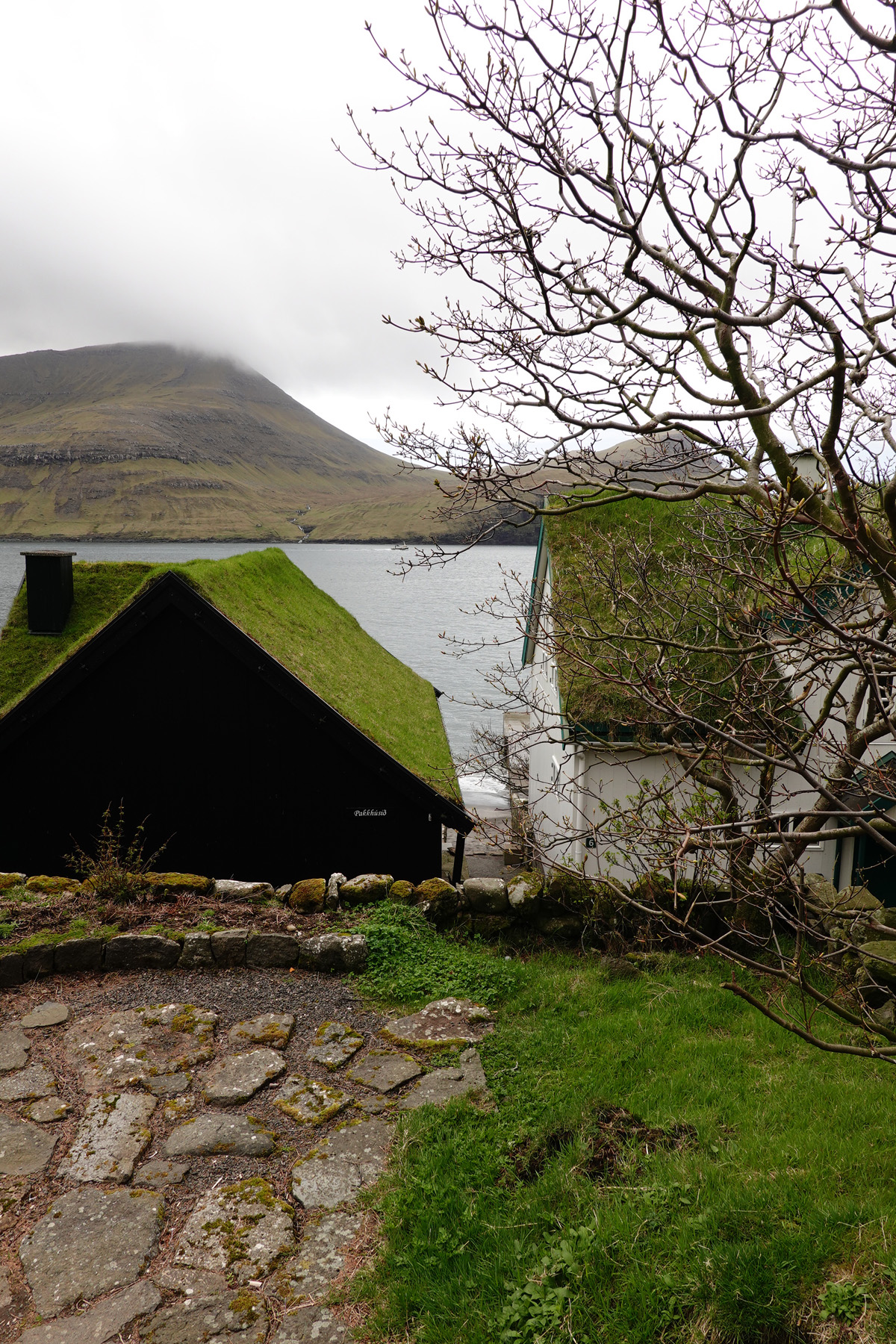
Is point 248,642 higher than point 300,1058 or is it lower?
higher

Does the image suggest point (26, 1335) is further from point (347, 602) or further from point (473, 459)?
point (347, 602)

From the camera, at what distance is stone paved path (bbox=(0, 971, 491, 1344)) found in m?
3.72

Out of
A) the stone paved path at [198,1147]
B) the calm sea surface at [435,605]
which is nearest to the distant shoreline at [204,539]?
the calm sea surface at [435,605]

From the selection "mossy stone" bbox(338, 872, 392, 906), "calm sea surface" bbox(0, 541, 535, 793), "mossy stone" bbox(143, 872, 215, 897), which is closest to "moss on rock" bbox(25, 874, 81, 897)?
"mossy stone" bbox(143, 872, 215, 897)

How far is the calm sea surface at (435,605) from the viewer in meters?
29.2

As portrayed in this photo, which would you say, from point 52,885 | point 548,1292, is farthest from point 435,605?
point 548,1292

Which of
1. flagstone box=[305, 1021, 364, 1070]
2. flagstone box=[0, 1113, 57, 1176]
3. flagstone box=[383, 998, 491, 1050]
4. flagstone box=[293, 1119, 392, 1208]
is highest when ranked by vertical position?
flagstone box=[383, 998, 491, 1050]

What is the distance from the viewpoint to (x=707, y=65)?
5137mm

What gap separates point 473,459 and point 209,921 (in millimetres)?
5251

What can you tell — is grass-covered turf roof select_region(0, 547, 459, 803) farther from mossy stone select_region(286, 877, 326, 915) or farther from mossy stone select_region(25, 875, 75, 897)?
mossy stone select_region(25, 875, 75, 897)

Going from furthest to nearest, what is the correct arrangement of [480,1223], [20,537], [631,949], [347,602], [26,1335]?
[20,537], [347,602], [631,949], [480,1223], [26,1335]

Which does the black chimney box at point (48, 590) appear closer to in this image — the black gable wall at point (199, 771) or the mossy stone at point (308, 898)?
the black gable wall at point (199, 771)

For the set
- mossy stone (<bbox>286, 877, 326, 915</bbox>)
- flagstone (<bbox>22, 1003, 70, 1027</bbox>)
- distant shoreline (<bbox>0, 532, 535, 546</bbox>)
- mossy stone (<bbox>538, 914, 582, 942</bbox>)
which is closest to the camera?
flagstone (<bbox>22, 1003, 70, 1027</bbox>)

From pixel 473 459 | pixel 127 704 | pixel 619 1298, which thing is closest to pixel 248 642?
pixel 127 704
